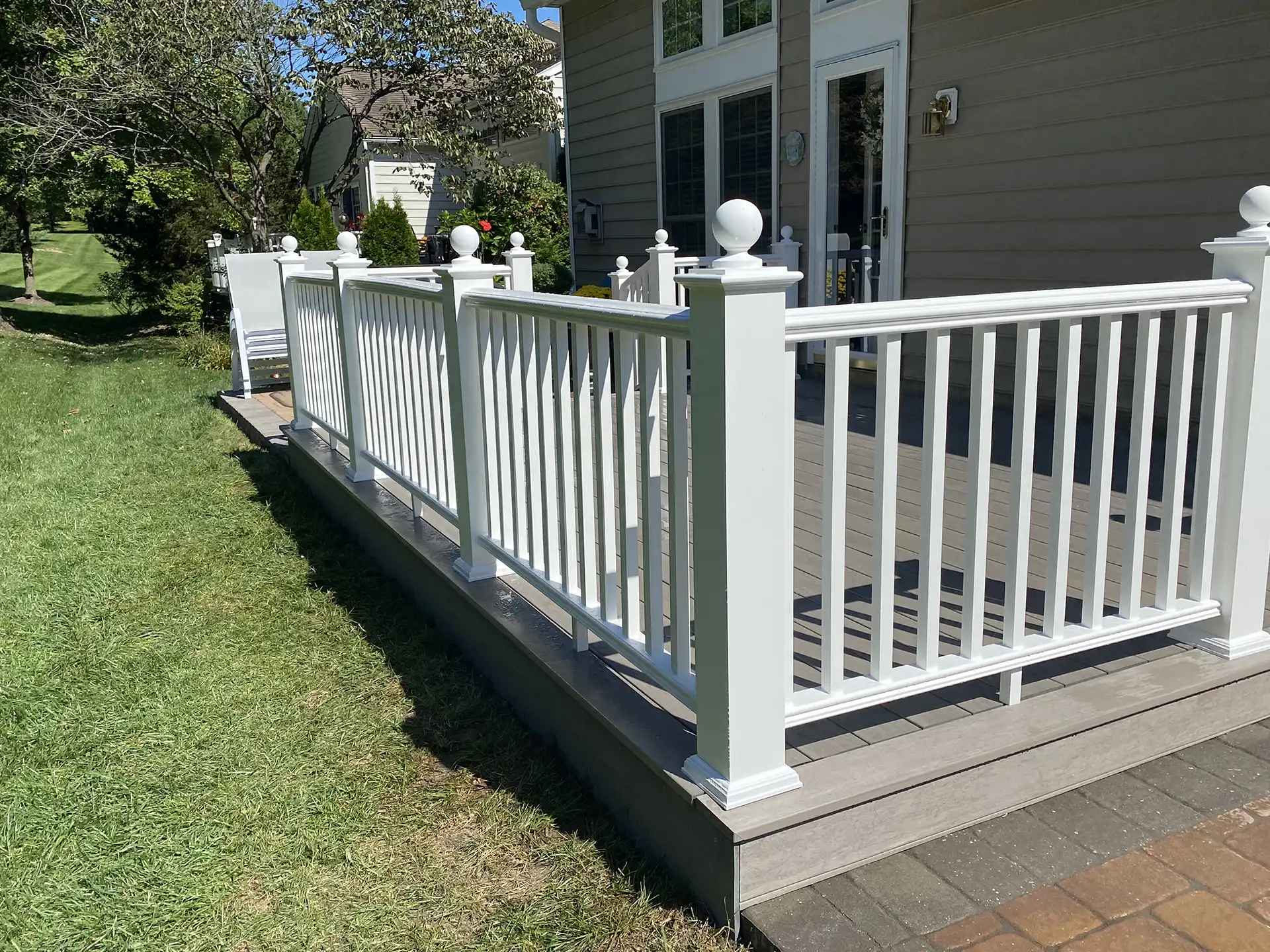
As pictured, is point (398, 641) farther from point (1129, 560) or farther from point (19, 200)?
point (19, 200)

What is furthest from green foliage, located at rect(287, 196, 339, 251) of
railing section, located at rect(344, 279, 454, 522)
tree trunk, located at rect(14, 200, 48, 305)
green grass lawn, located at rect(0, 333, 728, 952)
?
railing section, located at rect(344, 279, 454, 522)

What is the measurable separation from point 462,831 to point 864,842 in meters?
0.98

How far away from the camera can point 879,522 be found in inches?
82.9

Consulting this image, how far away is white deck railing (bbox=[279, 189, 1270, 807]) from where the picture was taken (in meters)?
1.93

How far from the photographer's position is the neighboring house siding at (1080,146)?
15.5ft

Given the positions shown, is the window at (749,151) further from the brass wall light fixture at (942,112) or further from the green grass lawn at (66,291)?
the green grass lawn at (66,291)

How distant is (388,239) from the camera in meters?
12.1

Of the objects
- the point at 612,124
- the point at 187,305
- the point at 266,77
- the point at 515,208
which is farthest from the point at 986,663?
the point at 187,305

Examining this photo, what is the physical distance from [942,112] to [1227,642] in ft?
14.2

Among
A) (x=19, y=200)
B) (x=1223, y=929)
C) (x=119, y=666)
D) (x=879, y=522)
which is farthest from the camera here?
(x=19, y=200)

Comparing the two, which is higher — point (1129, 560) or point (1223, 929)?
point (1129, 560)

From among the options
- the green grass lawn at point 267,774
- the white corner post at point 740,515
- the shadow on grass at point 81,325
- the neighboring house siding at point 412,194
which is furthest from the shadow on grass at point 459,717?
the neighboring house siding at point 412,194

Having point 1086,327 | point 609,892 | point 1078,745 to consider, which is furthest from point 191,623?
point 1086,327

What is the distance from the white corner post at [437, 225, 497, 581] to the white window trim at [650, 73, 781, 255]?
4.48 m
